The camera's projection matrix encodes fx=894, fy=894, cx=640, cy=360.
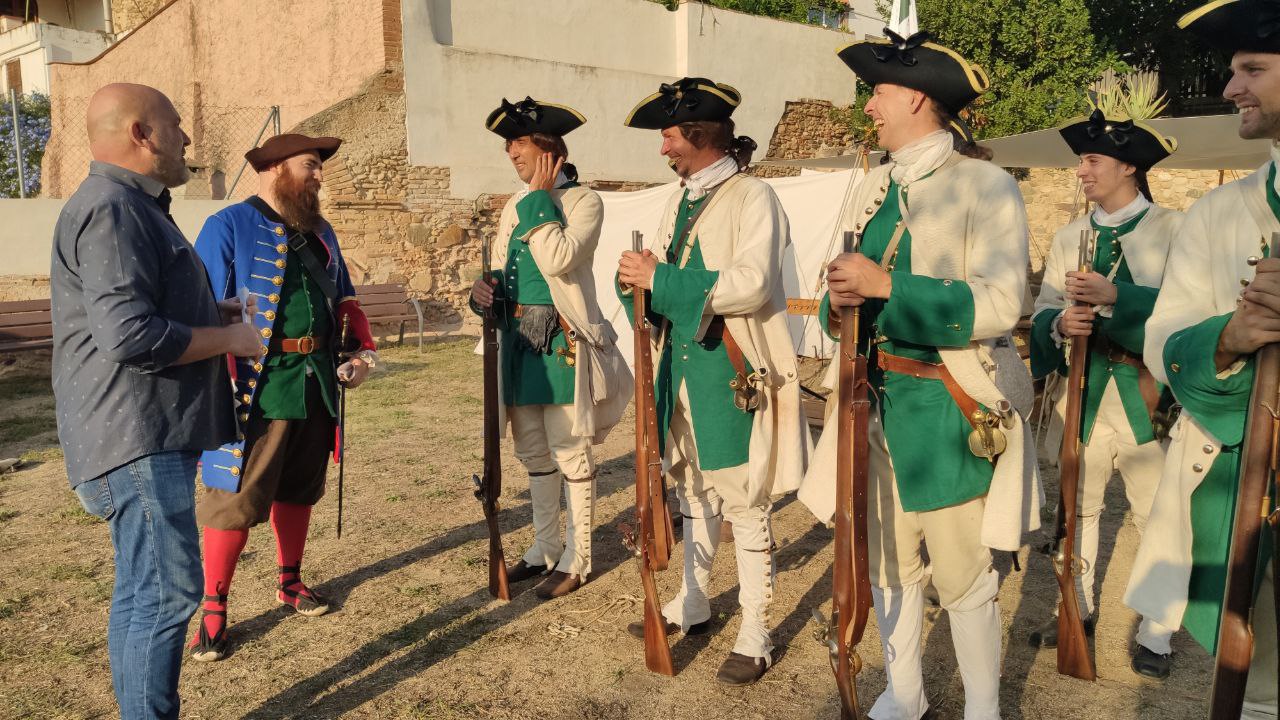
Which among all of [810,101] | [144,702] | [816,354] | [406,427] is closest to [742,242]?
[144,702]

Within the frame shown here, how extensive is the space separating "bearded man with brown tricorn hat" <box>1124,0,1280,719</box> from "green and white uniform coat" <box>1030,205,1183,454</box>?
1.22 m

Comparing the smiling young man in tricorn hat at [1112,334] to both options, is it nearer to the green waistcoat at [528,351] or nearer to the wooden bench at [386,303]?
the green waistcoat at [528,351]

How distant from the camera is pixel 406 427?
327 inches

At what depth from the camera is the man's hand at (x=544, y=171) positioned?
427 centimetres

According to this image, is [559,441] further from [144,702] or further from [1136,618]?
[1136,618]

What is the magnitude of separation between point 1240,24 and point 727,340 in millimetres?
1997

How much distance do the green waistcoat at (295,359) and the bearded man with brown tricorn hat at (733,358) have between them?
1.43 m

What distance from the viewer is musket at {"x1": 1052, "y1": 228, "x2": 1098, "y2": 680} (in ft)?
11.3

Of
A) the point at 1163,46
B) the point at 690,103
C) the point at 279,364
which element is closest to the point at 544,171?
the point at 690,103

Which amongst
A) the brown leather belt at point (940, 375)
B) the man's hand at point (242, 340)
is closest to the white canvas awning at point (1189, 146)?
the brown leather belt at point (940, 375)

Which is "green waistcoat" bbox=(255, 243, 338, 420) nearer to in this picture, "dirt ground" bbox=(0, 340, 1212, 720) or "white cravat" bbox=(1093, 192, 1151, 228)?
"dirt ground" bbox=(0, 340, 1212, 720)

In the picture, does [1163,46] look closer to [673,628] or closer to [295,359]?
[673,628]

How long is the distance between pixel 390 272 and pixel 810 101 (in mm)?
10312

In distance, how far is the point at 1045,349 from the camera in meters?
3.97
